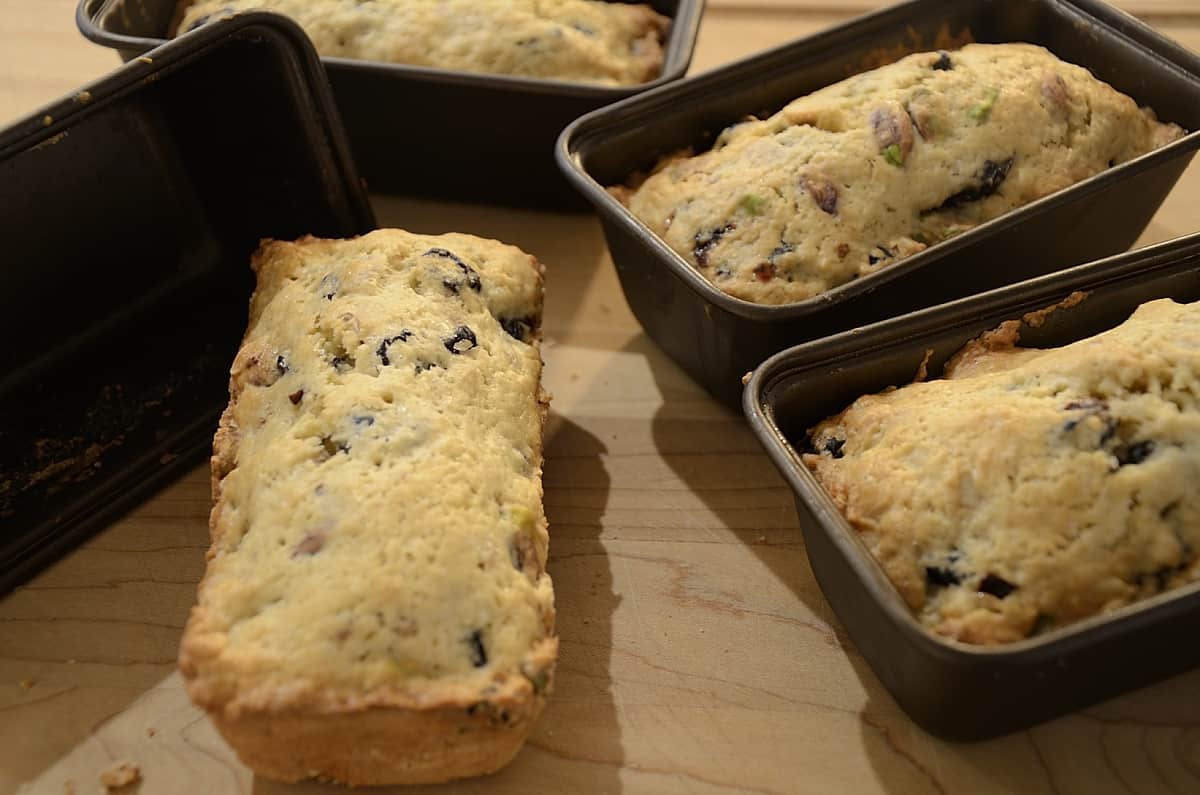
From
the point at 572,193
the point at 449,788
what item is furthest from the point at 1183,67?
the point at 449,788

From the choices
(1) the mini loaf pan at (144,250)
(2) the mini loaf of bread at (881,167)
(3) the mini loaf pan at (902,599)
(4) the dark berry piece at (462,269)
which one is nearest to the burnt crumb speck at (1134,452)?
(3) the mini loaf pan at (902,599)

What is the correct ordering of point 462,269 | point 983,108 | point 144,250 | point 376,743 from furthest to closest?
point 144,250, point 983,108, point 462,269, point 376,743

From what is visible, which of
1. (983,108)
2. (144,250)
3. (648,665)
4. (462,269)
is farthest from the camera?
(144,250)

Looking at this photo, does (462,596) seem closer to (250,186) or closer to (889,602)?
(889,602)

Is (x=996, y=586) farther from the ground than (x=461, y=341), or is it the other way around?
(x=461, y=341)

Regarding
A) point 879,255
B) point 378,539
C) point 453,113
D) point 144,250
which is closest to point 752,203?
point 879,255

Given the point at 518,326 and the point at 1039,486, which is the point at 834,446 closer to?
the point at 1039,486

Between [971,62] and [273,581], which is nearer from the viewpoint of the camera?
[273,581]
